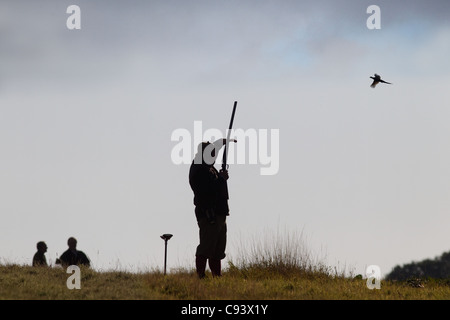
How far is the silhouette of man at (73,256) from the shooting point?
54.9ft

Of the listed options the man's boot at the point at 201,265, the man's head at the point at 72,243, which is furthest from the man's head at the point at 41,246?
the man's boot at the point at 201,265

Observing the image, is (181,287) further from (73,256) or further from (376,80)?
(376,80)

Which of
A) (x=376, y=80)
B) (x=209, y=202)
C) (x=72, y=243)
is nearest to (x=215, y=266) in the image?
(x=209, y=202)

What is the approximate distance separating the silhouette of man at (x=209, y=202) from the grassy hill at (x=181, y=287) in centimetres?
51

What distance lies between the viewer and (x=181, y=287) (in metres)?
12.1

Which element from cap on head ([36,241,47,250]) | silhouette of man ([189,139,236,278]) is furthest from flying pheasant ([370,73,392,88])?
cap on head ([36,241,47,250])

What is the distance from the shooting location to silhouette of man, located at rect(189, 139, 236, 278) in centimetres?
1362

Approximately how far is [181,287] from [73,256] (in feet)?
17.7

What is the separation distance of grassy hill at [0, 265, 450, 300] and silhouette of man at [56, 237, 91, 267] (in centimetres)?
153

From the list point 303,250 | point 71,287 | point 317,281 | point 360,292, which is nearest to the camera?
point 71,287
